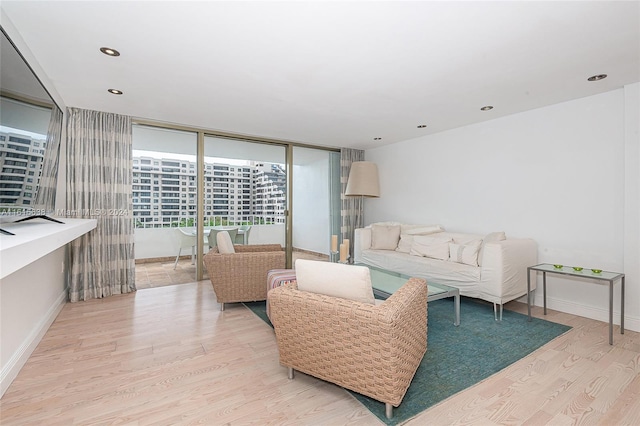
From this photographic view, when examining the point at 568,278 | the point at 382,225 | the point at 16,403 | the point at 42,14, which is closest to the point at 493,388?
the point at 568,278

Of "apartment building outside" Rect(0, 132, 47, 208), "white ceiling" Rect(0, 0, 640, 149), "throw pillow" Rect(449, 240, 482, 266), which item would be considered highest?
"white ceiling" Rect(0, 0, 640, 149)

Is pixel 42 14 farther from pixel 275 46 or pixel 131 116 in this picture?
pixel 131 116

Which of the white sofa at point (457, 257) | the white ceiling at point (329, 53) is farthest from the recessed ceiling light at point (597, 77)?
the white sofa at point (457, 257)

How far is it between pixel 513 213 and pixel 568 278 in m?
0.93

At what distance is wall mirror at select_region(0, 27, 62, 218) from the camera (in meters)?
1.65

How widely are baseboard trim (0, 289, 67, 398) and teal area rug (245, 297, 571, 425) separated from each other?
72.9 inches

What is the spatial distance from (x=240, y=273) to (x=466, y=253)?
2669 millimetres

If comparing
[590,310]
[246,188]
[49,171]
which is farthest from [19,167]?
[590,310]

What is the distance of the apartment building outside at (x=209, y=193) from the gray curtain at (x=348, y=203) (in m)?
1.25

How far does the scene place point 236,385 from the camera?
203 centimetres

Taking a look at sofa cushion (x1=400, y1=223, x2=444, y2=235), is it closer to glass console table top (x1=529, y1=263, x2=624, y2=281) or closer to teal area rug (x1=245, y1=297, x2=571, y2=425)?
teal area rug (x1=245, y1=297, x2=571, y2=425)

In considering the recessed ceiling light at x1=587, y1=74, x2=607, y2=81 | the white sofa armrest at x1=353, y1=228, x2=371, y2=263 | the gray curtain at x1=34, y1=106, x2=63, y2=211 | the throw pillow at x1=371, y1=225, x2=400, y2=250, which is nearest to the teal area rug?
the throw pillow at x1=371, y1=225, x2=400, y2=250

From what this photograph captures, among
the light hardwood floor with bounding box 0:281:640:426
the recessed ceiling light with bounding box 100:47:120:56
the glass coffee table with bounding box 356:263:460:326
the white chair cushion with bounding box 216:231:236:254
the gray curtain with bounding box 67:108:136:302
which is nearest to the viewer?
the light hardwood floor with bounding box 0:281:640:426

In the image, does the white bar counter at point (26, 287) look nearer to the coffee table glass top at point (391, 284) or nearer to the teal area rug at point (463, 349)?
the teal area rug at point (463, 349)
